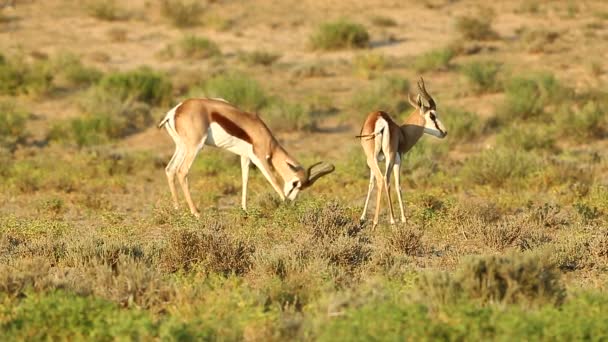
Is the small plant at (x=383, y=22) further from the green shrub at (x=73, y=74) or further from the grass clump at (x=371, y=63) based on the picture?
the green shrub at (x=73, y=74)

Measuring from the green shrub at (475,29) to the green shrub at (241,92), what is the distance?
8.57 meters

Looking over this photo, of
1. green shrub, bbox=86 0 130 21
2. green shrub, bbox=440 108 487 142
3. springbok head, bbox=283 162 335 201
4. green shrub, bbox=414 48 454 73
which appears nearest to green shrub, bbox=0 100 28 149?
springbok head, bbox=283 162 335 201

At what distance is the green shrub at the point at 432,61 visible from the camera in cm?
2383

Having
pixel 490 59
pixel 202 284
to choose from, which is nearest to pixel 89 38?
pixel 490 59

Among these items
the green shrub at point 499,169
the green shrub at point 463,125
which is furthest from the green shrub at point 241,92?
the green shrub at point 499,169

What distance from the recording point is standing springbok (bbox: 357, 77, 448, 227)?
1147 centimetres

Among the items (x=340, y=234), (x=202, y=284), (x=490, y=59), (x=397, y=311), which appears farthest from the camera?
(x=490, y=59)

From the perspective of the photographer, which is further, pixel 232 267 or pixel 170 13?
pixel 170 13

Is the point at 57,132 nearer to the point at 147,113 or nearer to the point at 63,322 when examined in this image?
the point at 147,113

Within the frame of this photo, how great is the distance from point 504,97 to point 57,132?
891cm

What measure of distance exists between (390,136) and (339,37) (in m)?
15.5

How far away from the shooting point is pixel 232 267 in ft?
29.6

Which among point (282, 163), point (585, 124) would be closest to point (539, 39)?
point (585, 124)

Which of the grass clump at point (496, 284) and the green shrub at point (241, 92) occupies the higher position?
the grass clump at point (496, 284)
